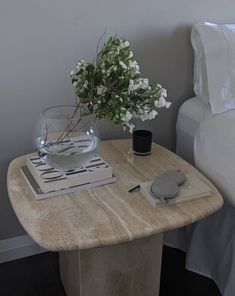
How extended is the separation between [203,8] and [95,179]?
88cm

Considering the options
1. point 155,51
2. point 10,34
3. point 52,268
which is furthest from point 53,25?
point 52,268

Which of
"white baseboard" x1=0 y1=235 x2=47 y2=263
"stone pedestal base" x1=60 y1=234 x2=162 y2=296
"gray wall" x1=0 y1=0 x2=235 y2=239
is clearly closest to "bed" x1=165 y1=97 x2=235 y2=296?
"gray wall" x1=0 y1=0 x2=235 y2=239

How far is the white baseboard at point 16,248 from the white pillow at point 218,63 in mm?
941

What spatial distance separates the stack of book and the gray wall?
28 cm

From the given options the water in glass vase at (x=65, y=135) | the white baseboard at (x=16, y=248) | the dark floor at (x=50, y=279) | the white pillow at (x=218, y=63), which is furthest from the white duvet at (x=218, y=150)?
the white baseboard at (x=16, y=248)

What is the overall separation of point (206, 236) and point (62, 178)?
0.70m

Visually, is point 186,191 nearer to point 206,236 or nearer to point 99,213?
point 99,213

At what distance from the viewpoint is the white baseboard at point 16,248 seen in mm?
1528

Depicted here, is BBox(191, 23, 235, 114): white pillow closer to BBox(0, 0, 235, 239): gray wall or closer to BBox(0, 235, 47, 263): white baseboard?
BBox(0, 0, 235, 239): gray wall

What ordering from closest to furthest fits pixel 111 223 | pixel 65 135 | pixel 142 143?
pixel 111 223 < pixel 65 135 < pixel 142 143

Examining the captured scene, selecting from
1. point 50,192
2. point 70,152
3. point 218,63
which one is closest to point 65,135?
point 70,152

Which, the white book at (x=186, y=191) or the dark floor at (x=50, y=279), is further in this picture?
the dark floor at (x=50, y=279)

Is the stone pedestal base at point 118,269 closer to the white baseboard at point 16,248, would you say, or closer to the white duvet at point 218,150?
the white duvet at point 218,150

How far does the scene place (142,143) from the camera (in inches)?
51.0
